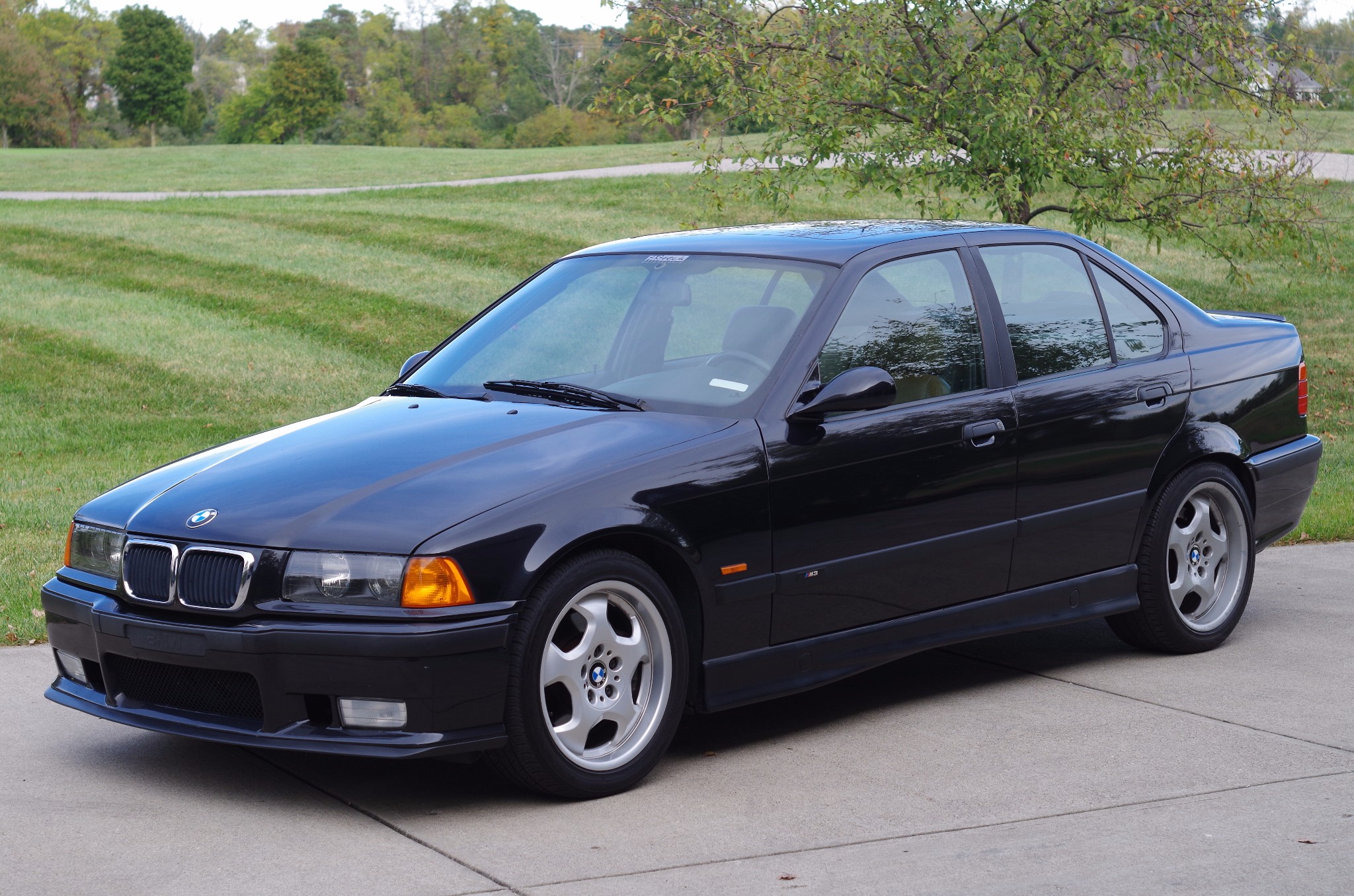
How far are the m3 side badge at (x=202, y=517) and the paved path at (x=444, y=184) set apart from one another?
80.9 feet

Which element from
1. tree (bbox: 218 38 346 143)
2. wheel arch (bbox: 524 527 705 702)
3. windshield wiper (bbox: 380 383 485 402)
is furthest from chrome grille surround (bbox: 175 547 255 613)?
tree (bbox: 218 38 346 143)

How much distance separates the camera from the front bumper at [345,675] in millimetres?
4188

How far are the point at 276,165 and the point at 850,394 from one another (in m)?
40.7

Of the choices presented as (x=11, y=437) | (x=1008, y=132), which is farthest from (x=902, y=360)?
(x=11, y=437)

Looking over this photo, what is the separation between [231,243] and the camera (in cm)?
2223

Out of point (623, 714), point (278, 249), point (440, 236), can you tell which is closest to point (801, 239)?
point (623, 714)

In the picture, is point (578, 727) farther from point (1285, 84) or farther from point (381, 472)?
point (1285, 84)

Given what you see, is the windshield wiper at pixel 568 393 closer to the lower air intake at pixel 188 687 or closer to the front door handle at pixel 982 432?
the front door handle at pixel 982 432

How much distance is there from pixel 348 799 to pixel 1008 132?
7595mm

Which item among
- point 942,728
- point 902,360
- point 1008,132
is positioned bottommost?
point 942,728

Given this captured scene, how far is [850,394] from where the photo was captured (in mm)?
4941

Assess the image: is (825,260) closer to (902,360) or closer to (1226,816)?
(902,360)

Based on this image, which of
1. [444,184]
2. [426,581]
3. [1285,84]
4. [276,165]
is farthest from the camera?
[276,165]

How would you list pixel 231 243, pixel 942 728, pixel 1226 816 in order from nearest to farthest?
pixel 1226 816, pixel 942 728, pixel 231 243
